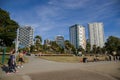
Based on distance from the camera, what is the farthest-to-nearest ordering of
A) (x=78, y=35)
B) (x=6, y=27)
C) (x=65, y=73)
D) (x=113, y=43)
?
(x=78, y=35)
(x=113, y=43)
(x=6, y=27)
(x=65, y=73)

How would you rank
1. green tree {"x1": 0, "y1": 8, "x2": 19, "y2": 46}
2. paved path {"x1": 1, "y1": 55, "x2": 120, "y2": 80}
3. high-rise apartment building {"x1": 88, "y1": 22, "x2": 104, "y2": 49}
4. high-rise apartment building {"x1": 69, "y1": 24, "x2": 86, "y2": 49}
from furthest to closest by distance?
high-rise apartment building {"x1": 69, "y1": 24, "x2": 86, "y2": 49} → high-rise apartment building {"x1": 88, "y1": 22, "x2": 104, "y2": 49} → green tree {"x1": 0, "y1": 8, "x2": 19, "y2": 46} → paved path {"x1": 1, "y1": 55, "x2": 120, "y2": 80}

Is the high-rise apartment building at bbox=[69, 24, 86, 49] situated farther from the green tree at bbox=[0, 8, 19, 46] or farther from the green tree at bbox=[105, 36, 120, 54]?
the green tree at bbox=[0, 8, 19, 46]

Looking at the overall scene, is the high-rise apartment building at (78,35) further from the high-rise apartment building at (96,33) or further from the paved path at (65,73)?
the paved path at (65,73)

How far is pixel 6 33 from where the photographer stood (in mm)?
39219

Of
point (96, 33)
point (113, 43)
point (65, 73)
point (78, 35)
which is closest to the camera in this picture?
point (65, 73)

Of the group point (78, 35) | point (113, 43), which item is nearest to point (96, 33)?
point (78, 35)

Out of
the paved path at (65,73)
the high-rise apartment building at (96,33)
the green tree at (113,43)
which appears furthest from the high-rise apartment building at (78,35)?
the paved path at (65,73)

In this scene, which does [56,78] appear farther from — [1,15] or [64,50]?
[64,50]

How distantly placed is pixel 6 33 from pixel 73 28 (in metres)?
124

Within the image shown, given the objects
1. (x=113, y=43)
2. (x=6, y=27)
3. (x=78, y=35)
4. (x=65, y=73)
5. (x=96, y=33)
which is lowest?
(x=65, y=73)

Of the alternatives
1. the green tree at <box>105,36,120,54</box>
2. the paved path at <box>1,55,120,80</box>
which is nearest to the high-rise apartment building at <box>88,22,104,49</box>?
the green tree at <box>105,36,120,54</box>

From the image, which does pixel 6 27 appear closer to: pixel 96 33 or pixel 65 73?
pixel 65 73

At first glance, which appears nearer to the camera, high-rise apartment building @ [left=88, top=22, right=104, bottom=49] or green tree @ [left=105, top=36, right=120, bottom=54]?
green tree @ [left=105, top=36, right=120, bottom=54]

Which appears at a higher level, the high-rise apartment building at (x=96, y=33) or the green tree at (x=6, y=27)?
the high-rise apartment building at (x=96, y=33)
